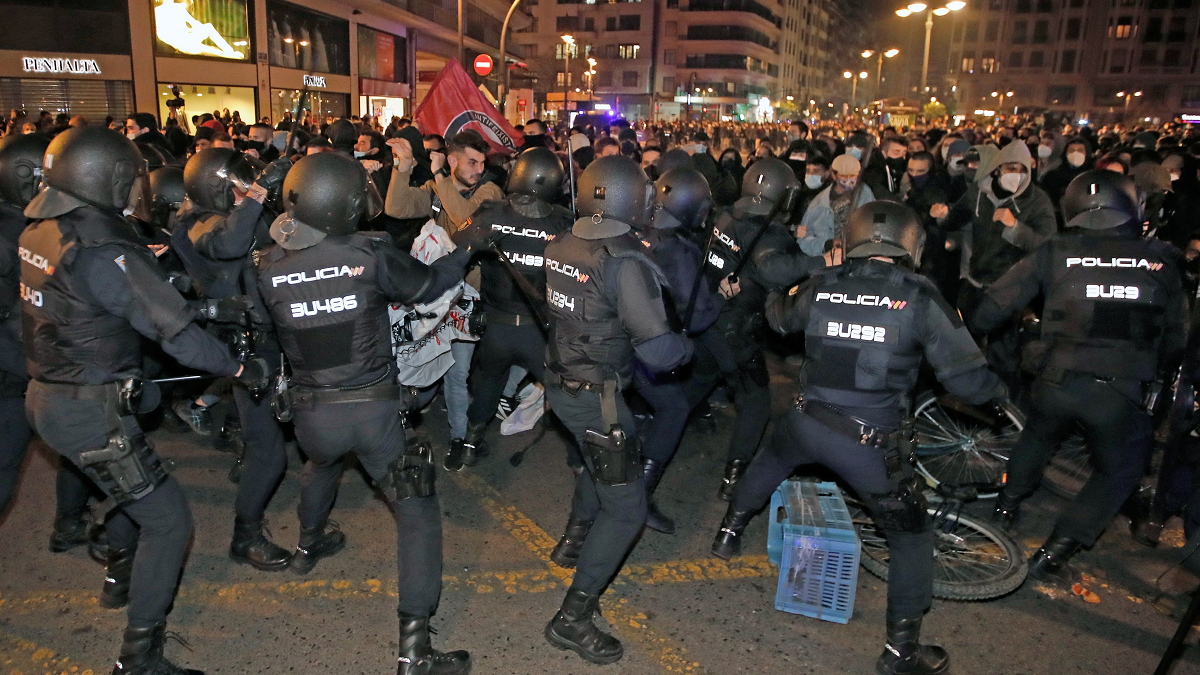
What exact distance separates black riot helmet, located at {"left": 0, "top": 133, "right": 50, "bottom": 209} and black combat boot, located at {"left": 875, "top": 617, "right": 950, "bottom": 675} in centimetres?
494

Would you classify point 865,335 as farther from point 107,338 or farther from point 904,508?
point 107,338

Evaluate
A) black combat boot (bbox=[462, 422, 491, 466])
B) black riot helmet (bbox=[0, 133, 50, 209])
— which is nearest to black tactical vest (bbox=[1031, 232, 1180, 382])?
black combat boot (bbox=[462, 422, 491, 466])

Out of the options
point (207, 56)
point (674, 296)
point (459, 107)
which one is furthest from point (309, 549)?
point (207, 56)

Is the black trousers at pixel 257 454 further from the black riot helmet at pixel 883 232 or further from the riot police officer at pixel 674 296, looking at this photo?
the black riot helmet at pixel 883 232

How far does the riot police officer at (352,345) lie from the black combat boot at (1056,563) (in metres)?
3.25

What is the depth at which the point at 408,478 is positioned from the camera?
3.57m

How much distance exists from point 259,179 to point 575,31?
287 ft

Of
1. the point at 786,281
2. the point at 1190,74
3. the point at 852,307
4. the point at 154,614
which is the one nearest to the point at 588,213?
the point at 852,307

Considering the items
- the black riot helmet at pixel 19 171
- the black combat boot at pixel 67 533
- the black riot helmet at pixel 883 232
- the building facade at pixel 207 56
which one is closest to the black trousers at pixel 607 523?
the black riot helmet at pixel 883 232

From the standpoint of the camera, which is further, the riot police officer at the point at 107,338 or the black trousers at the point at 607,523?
the black trousers at the point at 607,523

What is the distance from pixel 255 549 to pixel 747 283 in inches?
136

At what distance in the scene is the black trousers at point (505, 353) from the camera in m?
5.22

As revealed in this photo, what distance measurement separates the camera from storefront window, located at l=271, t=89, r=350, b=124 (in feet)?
96.5

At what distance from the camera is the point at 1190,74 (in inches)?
3533
